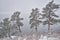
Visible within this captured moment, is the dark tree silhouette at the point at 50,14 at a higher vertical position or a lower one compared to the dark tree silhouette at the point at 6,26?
higher

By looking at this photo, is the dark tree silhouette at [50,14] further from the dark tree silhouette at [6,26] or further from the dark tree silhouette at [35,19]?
the dark tree silhouette at [6,26]

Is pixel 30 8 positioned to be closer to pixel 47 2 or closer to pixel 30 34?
pixel 47 2

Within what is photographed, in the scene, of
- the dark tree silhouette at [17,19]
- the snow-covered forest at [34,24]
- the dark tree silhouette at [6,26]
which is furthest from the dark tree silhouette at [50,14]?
the dark tree silhouette at [6,26]

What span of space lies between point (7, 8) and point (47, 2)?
1.94 feet

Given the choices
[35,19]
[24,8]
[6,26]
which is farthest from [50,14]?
[6,26]

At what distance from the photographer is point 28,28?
6.16 ft

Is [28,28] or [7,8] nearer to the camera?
[28,28]

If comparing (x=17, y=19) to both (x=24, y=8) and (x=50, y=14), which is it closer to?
(x=24, y=8)

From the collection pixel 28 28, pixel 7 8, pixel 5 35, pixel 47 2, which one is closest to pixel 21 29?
pixel 28 28

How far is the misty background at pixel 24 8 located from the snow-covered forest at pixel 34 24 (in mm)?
29

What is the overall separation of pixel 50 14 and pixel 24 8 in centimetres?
38

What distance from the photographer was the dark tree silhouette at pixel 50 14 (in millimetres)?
1857

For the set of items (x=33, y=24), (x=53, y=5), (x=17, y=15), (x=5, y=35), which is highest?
(x=53, y=5)

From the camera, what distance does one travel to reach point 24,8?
6.44ft
